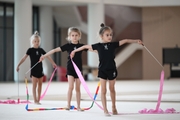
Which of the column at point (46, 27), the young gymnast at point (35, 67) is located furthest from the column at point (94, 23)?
the young gymnast at point (35, 67)

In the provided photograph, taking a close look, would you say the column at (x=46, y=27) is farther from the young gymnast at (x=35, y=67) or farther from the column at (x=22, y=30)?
the young gymnast at (x=35, y=67)

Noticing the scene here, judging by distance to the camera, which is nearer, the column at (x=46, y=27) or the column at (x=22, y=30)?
the column at (x=22, y=30)

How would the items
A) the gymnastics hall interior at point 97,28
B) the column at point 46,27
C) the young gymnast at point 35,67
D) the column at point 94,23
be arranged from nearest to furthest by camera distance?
the young gymnast at point 35,67, the gymnastics hall interior at point 97,28, the column at point 94,23, the column at point 46,27

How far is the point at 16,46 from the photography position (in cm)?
2495

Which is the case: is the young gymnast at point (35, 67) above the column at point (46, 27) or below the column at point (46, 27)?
below

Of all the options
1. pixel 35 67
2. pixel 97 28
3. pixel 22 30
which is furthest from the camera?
pixel 97 28

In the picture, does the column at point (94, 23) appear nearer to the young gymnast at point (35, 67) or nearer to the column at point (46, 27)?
the column at point (46, 27)

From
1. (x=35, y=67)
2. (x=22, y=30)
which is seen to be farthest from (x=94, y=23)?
(x=35, y=67)

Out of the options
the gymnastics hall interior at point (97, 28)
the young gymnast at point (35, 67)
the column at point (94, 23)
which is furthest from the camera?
the column at point (94, 23)

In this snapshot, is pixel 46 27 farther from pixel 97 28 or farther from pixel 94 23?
pixel 97 28

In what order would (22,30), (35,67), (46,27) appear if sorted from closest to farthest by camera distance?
(35,67) → (22,30) → (46,27)

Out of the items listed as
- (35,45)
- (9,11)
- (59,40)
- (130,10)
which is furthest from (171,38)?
(35,45)

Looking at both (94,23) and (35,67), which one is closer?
(35,67)

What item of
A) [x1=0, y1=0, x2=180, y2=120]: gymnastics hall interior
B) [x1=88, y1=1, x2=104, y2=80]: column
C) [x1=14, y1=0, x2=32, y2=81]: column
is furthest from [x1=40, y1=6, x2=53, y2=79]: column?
[x1=14, y1=0, x2=32, y2=81]: column
